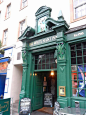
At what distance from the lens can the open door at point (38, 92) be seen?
24.4 ft

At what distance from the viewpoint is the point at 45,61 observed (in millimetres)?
7301

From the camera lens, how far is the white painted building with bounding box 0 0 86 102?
6.57 m

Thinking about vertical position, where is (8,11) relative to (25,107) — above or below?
above

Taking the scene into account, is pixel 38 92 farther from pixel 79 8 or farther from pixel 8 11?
pixel 8 11

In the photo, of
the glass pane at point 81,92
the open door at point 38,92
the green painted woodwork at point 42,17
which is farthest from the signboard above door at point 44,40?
the glass pane at point 81,92

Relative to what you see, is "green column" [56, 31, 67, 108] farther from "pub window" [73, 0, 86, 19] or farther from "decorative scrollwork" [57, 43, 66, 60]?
"pub window" [73, 0, 86, 19]

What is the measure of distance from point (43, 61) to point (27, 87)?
209cm

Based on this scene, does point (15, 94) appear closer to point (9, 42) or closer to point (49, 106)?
point (49, 106)

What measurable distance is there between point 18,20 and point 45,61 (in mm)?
5540

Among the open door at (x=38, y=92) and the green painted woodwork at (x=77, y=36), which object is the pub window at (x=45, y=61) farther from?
the green painted woodwork at (x=77, y=36)

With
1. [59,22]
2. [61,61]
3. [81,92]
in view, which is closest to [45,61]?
[61,61]

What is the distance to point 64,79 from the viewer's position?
5.64 m

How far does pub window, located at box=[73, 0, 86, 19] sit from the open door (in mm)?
4862

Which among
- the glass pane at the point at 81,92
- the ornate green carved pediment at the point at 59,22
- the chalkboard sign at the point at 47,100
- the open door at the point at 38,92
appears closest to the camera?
the glass pane at the point at 81,92
